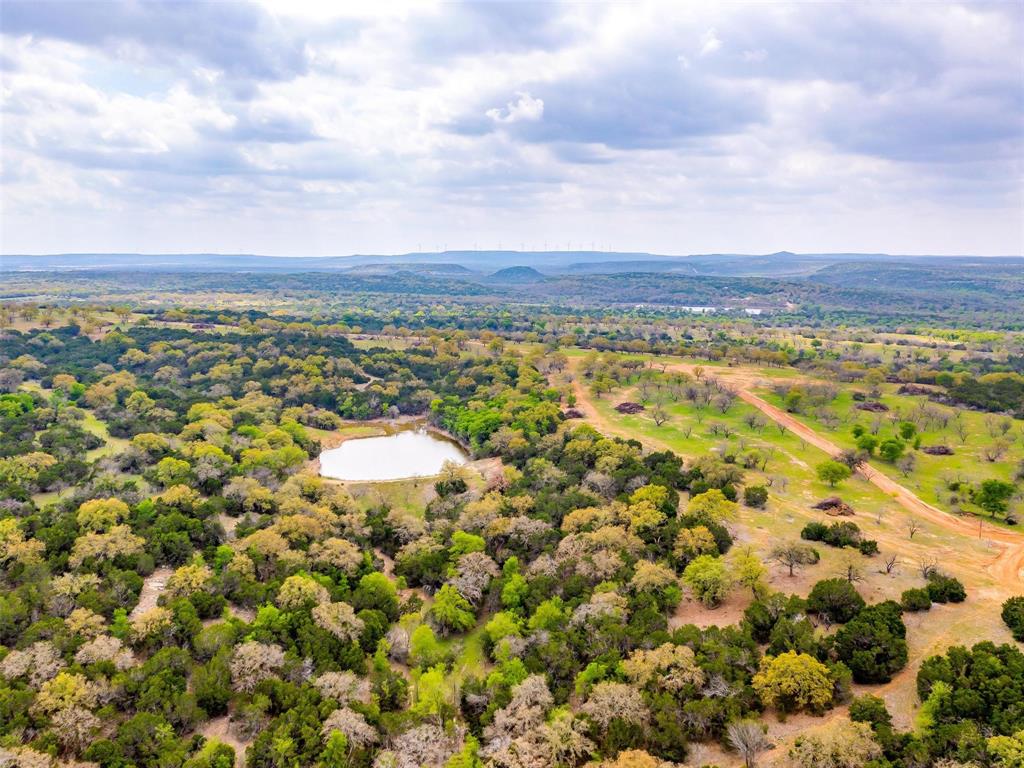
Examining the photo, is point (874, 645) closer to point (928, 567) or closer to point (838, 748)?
point (838, 748)

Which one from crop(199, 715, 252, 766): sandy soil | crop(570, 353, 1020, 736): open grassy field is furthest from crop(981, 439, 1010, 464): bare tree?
crop(199, 715, 252, 766): sandy soil

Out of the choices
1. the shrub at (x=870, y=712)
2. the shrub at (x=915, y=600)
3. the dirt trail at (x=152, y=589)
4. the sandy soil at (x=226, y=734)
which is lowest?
the sandy soil at (x=226, y=734)

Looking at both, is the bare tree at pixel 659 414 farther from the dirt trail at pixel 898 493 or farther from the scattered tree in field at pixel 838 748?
the scattered tree in field at pixel 838 748

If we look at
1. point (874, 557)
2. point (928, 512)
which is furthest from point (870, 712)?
point (928, 512)

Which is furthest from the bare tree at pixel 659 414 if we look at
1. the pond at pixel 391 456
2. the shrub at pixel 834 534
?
the shrub at pixel 834 534

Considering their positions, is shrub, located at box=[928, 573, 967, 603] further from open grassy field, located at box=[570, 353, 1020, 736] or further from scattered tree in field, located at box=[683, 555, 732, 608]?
scattered tree in field, located at box=[683, 555, 732, 608]

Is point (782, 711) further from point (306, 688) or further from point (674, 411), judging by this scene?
point (674, 411)

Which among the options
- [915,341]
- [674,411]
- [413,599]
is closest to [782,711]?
[413,599]
